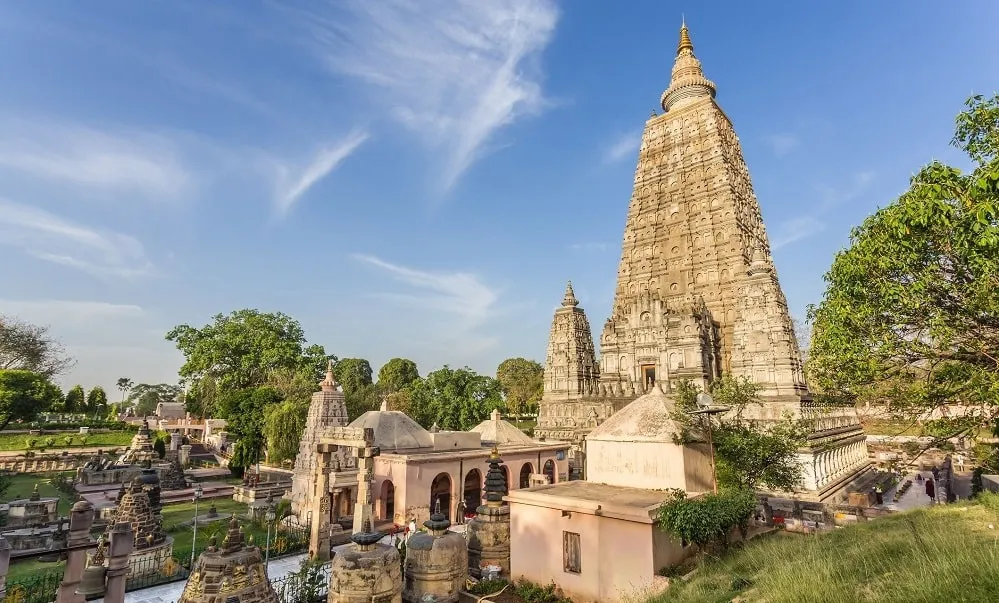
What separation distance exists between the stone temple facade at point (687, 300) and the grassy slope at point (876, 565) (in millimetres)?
15629

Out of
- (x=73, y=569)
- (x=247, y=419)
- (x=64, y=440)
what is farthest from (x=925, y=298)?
(x=64, y=440)

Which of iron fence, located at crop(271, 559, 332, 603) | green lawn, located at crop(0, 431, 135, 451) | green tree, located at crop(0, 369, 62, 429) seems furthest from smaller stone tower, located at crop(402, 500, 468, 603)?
green lawn, located at crop(0, 431, 135, 451)

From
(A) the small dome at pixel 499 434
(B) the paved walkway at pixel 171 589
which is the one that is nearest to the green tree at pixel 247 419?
(A) the small dome at pixel 499 434

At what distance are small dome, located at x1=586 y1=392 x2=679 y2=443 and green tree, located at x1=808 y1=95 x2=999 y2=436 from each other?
12.9 feet

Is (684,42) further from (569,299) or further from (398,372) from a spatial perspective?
(398,372)

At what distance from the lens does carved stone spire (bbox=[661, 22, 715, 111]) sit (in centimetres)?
4216

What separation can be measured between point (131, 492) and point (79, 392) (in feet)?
200

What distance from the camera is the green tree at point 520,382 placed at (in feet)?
222

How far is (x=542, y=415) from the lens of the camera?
3569cm

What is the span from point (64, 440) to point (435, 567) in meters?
51.8

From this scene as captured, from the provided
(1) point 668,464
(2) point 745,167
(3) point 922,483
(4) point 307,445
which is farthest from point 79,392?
(3) point 922,483

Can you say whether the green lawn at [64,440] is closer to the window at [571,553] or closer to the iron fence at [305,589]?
the iron fence at [305,589]

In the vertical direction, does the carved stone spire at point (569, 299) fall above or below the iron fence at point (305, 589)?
above

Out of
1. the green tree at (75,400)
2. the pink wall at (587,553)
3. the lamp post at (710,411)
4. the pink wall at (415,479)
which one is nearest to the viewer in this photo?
the pink wall at (587,553)
